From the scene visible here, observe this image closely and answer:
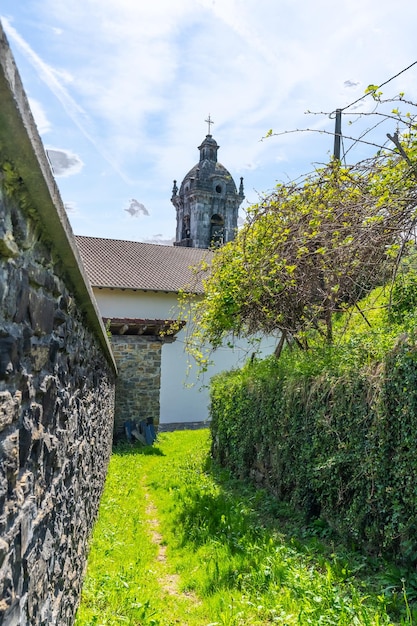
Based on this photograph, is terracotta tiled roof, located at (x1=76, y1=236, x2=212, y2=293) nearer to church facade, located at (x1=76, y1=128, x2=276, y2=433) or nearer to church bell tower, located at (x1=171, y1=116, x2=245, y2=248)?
church facade, located at (x1=76, y1=128, x2=276, y2=433)

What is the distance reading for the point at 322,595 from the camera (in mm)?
3777

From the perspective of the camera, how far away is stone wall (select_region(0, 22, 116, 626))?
1430 millimetres

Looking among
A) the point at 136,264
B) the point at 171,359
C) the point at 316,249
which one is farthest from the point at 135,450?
the point at 136,264

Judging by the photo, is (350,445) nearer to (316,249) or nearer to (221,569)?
(221,569)

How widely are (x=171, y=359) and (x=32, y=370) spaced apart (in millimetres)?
15101

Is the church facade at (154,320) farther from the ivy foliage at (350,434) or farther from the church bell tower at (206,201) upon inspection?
the ivy foliage at (350,434)

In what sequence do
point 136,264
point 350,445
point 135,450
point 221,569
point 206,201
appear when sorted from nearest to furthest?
point 221,569 → point 350,445 → point 135,450 → point 136,264 → point 206,201

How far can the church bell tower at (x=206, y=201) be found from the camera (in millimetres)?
29891

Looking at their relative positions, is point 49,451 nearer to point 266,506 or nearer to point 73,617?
point 73,617

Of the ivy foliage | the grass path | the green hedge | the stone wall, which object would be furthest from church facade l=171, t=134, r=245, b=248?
the stone wall

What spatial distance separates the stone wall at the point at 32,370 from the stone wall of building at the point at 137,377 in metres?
10.7

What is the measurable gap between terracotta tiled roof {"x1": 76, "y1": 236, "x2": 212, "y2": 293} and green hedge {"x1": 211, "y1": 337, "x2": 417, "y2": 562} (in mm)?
9895

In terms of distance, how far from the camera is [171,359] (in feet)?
55.2

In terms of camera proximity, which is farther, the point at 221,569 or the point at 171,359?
the point at 171,359
